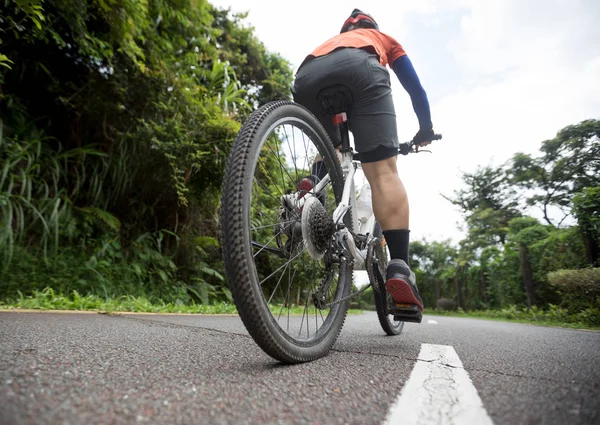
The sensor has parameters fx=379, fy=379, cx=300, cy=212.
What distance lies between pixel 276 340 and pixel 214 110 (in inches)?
175

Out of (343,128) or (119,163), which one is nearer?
(343,128)

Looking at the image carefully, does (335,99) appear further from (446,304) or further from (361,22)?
(446,304)

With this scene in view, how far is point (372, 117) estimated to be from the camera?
1.91 m

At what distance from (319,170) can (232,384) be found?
1.34 metres

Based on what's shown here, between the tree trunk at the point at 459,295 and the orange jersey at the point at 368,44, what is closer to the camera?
the orange jersey at the point at 368,44

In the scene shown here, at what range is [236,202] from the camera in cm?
121

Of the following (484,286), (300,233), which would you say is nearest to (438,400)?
(300,233)

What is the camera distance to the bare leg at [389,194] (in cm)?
197

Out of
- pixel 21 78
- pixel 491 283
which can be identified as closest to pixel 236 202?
pixel 21 78

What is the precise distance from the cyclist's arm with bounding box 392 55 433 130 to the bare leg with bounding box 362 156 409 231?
53cm

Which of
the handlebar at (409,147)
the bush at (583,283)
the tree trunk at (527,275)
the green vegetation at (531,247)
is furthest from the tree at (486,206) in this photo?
the handlebar at (409,147)

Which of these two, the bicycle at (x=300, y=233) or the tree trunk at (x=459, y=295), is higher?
the tree trunk at (x=459, y=295)

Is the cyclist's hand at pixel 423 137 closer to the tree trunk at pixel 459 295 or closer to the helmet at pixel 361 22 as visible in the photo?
the helmet at pixel 361 22

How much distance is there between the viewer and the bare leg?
1.97 m
